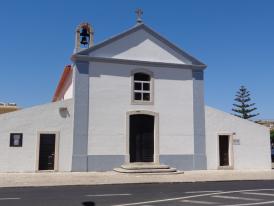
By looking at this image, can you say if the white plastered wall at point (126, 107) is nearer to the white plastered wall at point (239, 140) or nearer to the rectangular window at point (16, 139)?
the white plastered wall at point (239, 140)

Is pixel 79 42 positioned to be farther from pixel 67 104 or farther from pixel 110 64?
pixel 67 104

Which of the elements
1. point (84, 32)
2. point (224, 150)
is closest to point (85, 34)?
point (84, 32)

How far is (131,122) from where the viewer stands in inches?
758

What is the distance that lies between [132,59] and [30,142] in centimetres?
713

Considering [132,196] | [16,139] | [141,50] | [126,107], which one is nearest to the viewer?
[132,196]

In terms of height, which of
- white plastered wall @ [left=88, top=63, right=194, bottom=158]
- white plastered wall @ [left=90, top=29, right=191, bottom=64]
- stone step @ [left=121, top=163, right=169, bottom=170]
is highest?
white plastered wall @ [left=90, top=29, right=191, bottom=64]

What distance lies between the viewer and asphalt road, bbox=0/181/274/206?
348 inches

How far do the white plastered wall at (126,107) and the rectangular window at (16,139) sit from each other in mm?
3436

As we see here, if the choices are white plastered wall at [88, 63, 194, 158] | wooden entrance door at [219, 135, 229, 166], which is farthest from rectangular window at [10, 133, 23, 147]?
wooden entrance door at [219, 135, 229, 166]

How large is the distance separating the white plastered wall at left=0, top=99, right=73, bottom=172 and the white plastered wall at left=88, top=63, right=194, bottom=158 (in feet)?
4.09

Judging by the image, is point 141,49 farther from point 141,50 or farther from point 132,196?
point 132,196

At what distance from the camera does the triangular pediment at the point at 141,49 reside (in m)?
19.2

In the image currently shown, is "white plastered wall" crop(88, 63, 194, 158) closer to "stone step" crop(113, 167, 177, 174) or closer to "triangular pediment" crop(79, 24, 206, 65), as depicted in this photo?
"triangular pediment" crop(79, 24, 206, 65)

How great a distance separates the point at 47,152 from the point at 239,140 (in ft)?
36.7
